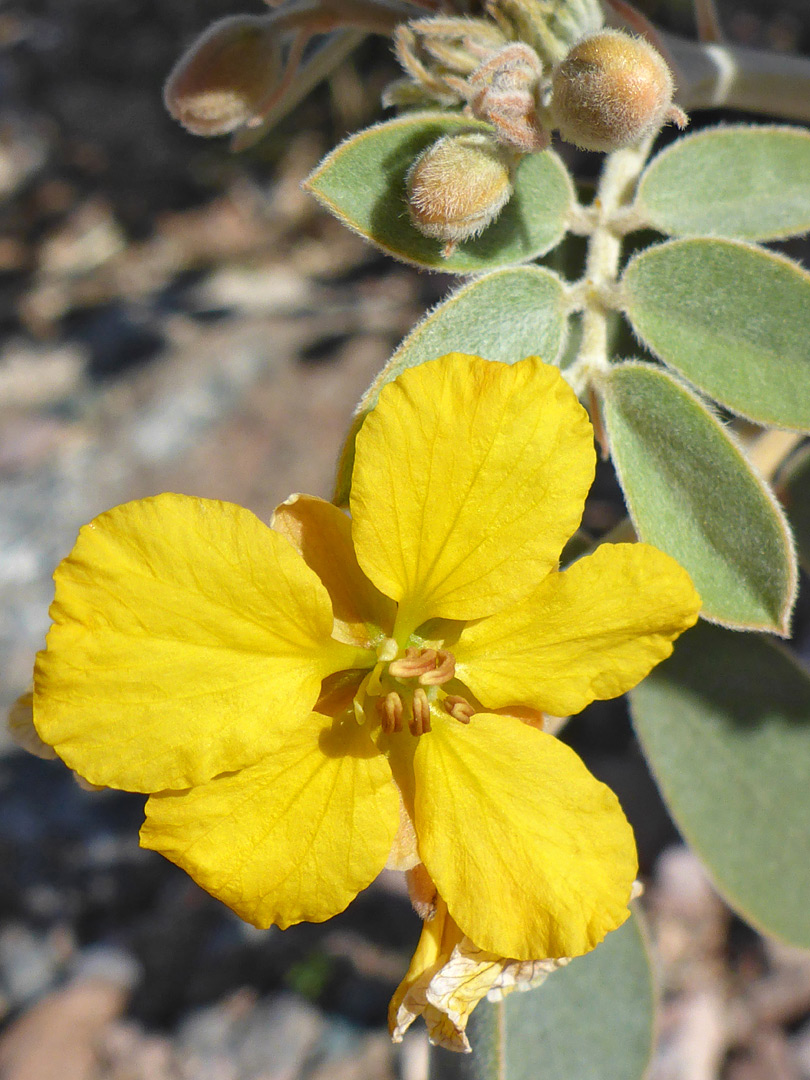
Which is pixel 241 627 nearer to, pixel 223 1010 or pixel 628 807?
pixel 628 807

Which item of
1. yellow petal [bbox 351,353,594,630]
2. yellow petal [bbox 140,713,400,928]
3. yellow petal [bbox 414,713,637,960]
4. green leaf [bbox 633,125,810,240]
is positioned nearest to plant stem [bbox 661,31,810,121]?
green leaf [bbox 633,125,810,240]

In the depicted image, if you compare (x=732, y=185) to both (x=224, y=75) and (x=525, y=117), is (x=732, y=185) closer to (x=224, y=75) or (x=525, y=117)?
(x=525, y=117)

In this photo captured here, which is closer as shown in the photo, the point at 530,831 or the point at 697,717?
the point at 530,831

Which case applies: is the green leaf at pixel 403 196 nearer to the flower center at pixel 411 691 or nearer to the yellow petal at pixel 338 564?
the yellow petal at pixel 338 564

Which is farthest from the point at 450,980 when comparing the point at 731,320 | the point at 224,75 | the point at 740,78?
the point at 740,78

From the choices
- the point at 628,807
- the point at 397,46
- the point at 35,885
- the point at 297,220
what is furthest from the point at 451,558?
the point at 297,220

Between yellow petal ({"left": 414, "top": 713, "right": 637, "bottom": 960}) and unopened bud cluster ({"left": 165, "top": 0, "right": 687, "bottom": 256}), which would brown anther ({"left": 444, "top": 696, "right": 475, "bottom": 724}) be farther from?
unopened bud cluster ({"left": 165, "top": 0, "right": 687, "bottom": 256})
